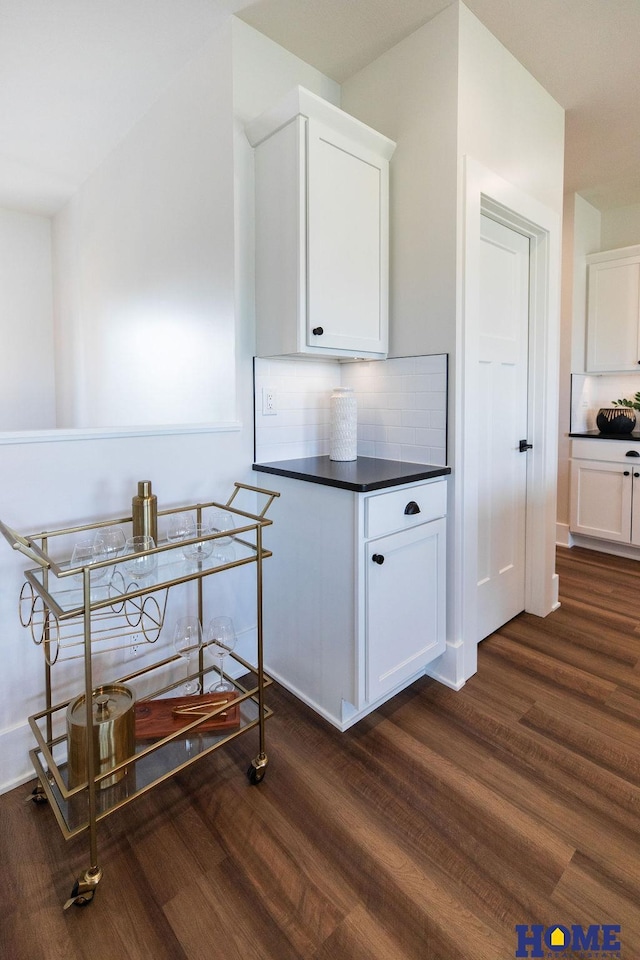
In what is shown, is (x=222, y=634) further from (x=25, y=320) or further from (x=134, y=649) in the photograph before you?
(x=25, y=320)

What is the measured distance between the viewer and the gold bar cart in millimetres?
1189

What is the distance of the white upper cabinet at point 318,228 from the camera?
1789mm

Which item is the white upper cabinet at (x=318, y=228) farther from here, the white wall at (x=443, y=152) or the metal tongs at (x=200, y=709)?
the metal tongs at (x=200, y=709)

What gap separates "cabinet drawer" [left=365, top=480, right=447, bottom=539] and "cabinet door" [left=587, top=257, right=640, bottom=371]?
2635mm

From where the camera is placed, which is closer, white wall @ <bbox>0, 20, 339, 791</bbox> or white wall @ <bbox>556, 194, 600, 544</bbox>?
white wall @ <bbox>0, 20, 339, 791</bbox>

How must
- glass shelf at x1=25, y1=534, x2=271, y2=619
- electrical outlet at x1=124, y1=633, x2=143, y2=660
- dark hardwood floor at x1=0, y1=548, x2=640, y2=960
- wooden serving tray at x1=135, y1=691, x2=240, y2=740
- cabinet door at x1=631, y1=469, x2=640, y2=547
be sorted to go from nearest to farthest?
dark hardwood floor at x1=0, y1=548, x2=640, y2=960
glass shelf at x1=25, y1=534, x2=271, y2=619
wooden serving tray at x1=135, y1=691, x2=240, y2=740
electrical outlet at x1=124, y1=633, x2=143, y2=660
cabinet door at x1=631, y1=469, x2=640, y2=547

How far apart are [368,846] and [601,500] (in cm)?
317

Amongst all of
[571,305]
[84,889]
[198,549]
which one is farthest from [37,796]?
[571,305]

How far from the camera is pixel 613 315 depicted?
12.3 ft

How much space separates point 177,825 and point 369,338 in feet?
5.90

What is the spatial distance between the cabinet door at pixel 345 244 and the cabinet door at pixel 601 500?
2.41 m

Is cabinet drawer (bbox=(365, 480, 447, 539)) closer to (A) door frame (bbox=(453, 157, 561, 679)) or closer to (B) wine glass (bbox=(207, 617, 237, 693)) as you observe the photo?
(A) door frame (bbox=(453, 157, 561, 679))

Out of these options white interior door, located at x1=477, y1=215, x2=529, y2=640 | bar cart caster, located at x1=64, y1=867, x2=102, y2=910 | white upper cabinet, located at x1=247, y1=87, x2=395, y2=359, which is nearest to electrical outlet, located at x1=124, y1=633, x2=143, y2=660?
bar cart caster, located at x1=64, y1=867, x2=102, y2=910

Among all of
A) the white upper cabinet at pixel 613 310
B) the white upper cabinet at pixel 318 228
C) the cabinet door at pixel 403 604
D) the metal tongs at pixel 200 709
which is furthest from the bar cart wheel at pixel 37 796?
the white upper cabinet at pixel 613 310
